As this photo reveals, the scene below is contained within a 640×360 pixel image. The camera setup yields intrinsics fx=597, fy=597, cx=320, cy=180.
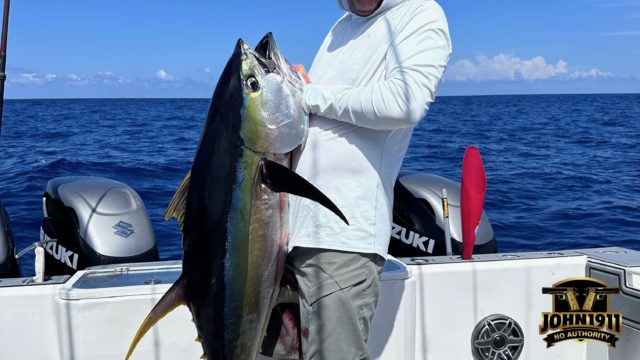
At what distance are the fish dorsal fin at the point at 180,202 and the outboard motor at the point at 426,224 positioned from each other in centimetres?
231

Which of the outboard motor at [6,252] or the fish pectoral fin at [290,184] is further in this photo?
the outboard motor at [6,252]

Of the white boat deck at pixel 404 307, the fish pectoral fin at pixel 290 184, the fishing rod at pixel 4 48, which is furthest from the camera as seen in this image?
the fishing rod at pixel 4 48

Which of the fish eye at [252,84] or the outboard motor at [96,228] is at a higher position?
the fish eye at [252,84]

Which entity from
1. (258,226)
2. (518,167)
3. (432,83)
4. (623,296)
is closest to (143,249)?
(258,226)

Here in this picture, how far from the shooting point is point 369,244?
1.79 meters

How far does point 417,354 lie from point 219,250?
137 centimetres

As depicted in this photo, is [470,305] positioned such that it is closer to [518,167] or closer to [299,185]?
[299,185]

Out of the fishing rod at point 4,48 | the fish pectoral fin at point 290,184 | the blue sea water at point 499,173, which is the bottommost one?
the blue sea water at point 499,173

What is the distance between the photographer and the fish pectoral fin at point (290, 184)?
5.12ft

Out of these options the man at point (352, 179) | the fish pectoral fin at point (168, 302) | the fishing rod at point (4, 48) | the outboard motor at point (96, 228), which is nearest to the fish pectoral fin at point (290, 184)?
the man at point (352, 179)

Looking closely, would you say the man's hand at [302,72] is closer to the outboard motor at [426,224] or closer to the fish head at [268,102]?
the fish head at [268,102]

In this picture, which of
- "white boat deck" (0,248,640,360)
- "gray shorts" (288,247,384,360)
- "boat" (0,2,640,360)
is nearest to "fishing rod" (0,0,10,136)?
"boat" (0,2,640,360)

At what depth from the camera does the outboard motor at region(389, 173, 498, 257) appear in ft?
12.5

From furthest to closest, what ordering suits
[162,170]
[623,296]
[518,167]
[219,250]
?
[518,167] < [162,170] < [623,296] < [219,250]
